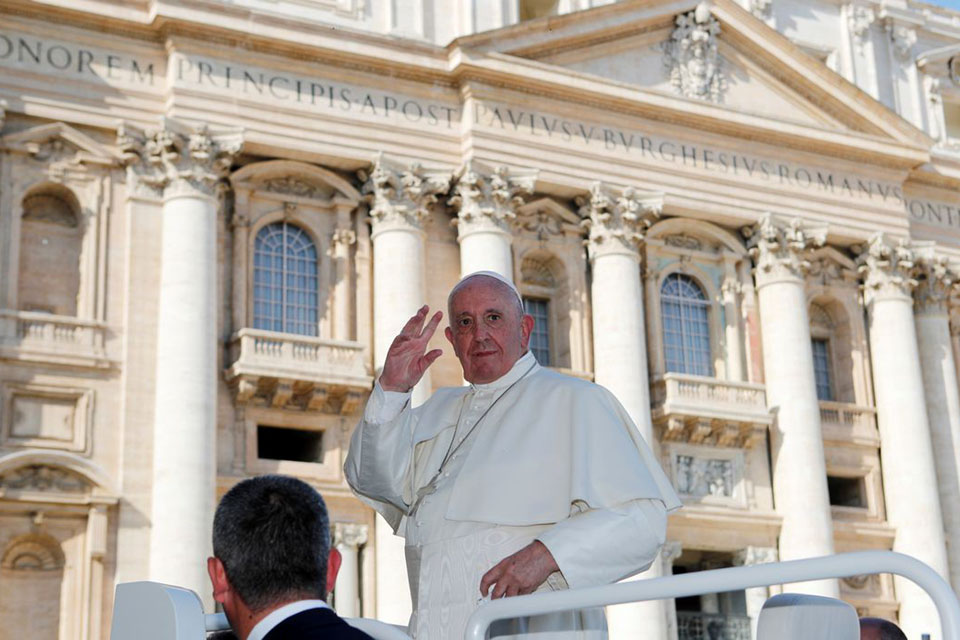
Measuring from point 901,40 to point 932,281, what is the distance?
18.7 ft

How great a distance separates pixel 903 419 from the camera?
27.3m

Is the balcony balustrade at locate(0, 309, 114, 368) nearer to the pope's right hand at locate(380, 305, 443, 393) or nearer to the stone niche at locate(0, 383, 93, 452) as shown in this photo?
the stone niche at locate(0, 383, 93, 452)

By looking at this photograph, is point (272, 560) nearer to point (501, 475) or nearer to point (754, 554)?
point (501, 475)

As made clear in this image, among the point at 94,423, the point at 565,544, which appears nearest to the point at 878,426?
the point at 94,423

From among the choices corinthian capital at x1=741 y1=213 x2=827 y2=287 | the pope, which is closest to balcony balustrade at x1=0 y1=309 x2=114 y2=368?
corinthian capital at x1=741 y1=213 x2=827 y2=287

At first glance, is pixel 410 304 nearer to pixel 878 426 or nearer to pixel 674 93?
pixel 674 93

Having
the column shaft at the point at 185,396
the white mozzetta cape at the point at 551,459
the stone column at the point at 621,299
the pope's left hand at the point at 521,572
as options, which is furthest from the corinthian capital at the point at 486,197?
the pope's left hand at the point at 521,572

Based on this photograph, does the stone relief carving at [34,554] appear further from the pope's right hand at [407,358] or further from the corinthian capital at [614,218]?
the pope's right hand at [407,358]

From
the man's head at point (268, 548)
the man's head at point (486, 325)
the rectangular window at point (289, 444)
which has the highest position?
the rectangular window at point (289, 444)

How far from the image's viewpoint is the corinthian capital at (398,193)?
23625 mm

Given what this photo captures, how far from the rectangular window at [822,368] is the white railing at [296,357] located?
31.9ft

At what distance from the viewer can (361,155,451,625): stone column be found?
23.1 m

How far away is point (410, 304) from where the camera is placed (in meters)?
23.2

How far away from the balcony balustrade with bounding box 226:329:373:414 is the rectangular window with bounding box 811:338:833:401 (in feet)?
31.7
